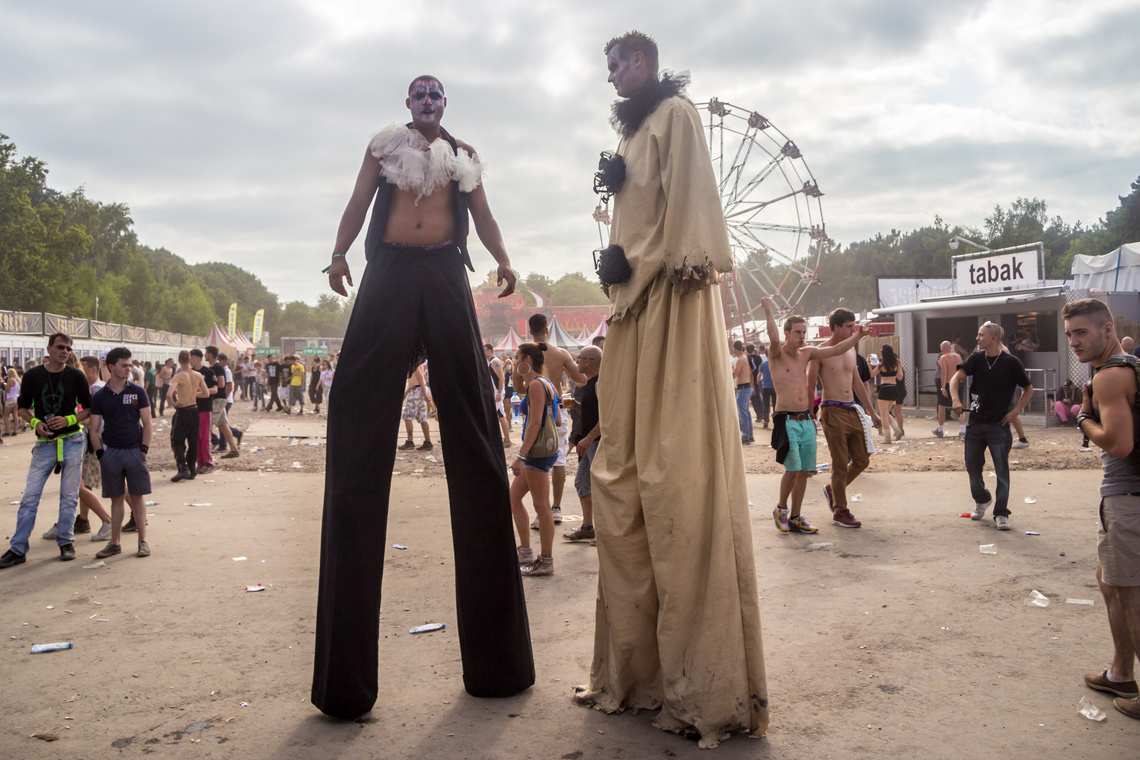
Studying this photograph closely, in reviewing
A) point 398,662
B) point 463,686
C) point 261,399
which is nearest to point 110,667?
point 398,662

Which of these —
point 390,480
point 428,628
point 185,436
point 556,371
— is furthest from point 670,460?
point 185,436

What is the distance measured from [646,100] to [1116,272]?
20855 millimetres

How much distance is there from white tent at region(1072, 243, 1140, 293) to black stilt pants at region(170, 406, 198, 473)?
2002 centimetres

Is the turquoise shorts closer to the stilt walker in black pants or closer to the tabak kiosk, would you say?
the stilt walker in black pants

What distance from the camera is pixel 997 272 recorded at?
20750mm

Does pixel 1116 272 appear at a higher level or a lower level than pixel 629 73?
higher

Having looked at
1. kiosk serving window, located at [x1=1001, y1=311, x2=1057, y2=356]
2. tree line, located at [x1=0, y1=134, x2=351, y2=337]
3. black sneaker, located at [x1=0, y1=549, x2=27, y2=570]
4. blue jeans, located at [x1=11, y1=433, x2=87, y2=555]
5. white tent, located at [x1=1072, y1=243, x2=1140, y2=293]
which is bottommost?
black sneaker, located at [x1=0, y1=549, x2=27, y2=570]

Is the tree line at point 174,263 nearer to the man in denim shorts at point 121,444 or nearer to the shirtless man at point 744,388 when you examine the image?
the shirtless man at point 744,388

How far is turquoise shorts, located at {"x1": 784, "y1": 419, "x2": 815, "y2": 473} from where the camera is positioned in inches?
266

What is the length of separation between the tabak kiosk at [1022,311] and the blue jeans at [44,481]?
54.2ft

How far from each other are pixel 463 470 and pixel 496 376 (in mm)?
11259

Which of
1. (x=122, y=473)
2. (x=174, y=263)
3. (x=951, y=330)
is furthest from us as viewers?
(x=174, y=263)

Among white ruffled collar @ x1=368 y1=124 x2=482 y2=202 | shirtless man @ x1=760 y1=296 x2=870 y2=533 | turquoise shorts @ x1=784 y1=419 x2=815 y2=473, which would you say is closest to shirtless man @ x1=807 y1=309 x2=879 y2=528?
shirtless man @ x1=760 y1=296 x2=870 y2=533

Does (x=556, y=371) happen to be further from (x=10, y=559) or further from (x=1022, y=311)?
(x=1022, y=311)
